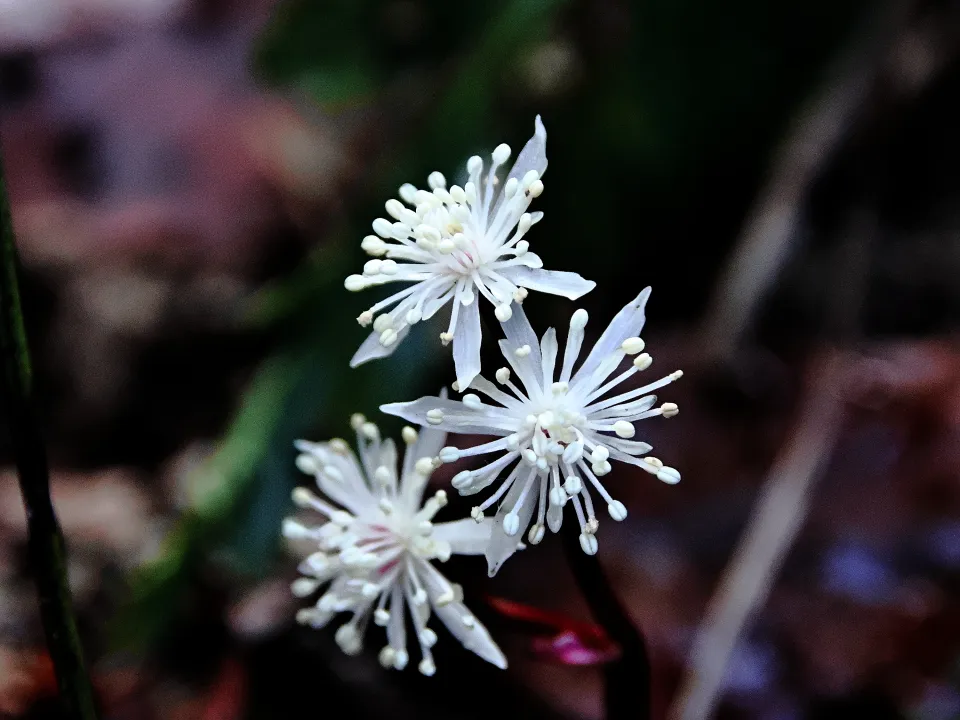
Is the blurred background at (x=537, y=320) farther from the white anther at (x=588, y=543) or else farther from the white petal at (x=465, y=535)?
the white anther at (x=588, y=543)

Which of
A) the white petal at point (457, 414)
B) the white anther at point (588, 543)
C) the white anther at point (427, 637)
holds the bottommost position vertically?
the white anther at point (427, 637)

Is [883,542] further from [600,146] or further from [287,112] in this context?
[287,112]

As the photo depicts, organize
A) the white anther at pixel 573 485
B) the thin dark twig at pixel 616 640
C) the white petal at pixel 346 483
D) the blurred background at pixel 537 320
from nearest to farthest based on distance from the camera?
the white anther at pixel 573 485 → the thin dark twig at pixel 616 640 → the white petal at pixel 346 483 → the blurred background at pixel 537 320

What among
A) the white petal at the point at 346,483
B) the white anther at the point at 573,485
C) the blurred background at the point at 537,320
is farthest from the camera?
the blurred background at the point at 537,320

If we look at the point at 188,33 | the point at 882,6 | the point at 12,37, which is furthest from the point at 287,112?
the point at 882,6

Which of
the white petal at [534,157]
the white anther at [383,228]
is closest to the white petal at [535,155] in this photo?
the white petal at [534,157]

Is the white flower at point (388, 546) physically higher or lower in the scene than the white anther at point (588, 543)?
lower

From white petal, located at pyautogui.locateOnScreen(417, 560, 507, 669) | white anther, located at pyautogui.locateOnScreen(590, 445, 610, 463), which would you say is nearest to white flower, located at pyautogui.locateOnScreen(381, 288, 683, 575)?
white anther, located at pyautogui.locateOnScreen(590, 445, 610, 463)

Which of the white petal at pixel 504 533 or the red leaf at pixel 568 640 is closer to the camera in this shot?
the white petal at pixel 504 533
